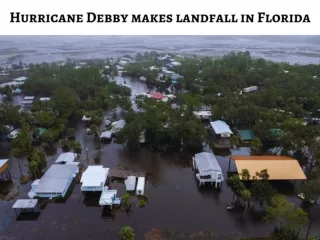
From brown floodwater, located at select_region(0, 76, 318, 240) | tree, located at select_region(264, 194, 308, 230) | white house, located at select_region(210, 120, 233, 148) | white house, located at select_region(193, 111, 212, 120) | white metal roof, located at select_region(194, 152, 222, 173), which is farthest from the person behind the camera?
white house, located at select_region(193, 111, 212, 120)

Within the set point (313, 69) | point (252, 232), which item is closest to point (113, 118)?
point (252, 232)

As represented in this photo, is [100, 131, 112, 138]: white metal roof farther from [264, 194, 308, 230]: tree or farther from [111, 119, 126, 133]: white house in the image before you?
[264, 194, 308, 230]: tree

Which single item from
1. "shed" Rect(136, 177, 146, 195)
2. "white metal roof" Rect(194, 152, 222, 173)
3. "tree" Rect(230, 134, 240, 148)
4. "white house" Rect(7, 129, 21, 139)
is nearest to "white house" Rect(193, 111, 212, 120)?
"tree" Rect(230, 134, 240, 148)

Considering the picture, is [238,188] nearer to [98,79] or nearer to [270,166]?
[270,166]

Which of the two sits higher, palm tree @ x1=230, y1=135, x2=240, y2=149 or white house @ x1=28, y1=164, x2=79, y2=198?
palm tree @ x1=230, y1=135, x2=240, y2=149

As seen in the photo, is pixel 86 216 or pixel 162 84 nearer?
pixel 86 216

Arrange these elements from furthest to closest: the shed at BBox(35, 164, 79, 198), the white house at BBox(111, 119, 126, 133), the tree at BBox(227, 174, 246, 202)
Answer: the white house at BBox(111, 119, 126, 133) → the shed at BBox(35, 164, 79, 198) → the tree at BBox(227, 174, 246, 202)

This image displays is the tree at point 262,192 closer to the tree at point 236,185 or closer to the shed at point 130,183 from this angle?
the tree at point 236,185
